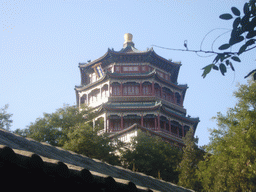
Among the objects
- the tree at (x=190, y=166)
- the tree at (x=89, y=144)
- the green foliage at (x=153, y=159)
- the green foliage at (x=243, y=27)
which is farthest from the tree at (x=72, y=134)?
the green foliage at (x=243, y=27)

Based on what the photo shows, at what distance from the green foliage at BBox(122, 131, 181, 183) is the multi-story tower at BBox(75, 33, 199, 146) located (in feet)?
20.1

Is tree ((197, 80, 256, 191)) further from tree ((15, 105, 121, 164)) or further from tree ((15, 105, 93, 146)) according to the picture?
tree ((15, 105, 93, 146))

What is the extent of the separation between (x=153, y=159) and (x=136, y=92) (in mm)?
13511

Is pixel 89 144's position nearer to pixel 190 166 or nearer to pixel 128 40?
pixel 190 166

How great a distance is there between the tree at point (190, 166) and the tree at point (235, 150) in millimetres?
866

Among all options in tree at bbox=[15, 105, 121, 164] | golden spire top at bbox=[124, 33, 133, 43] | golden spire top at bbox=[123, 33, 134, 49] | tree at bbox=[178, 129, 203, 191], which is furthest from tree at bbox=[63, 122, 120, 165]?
golden spire top at bbox=[124, 33, 133, 43]

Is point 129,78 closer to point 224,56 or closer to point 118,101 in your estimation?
point 118,101

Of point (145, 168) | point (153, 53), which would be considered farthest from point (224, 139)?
point (153, 53)

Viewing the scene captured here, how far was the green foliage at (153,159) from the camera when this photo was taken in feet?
74.9

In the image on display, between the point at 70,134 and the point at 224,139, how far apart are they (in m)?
8.99

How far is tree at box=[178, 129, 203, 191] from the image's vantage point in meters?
18.1

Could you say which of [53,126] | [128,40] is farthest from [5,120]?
[128,40]

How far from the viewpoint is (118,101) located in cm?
3522

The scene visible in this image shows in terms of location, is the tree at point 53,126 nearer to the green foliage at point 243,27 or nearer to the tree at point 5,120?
the tree at point 5,120
